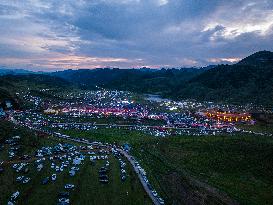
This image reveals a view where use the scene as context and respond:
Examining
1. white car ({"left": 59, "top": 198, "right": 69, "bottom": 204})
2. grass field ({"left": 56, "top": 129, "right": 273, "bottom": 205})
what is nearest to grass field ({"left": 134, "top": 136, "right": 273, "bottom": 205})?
grass field ({"left": 56, "top": 129, "right": 273, "bottom": 205})

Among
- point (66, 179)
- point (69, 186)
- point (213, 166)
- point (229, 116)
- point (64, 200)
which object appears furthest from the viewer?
point (229, 116)

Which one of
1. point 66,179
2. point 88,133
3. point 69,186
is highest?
point 69,186

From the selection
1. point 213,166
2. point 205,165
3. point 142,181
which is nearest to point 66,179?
point 142,181

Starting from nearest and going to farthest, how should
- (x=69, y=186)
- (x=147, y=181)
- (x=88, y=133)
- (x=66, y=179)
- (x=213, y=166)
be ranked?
(x=69, y=186), (x=66, y=179), (x=147, y=181), (x=213, y=166), (x=88, y=133)

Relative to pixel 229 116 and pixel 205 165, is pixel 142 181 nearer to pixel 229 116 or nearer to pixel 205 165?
pixel 205 165

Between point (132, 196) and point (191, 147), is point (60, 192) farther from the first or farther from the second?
point (191, 147)

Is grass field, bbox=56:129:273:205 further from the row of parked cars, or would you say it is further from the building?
the building

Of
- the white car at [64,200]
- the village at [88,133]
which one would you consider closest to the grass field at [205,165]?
the village at [88,133]

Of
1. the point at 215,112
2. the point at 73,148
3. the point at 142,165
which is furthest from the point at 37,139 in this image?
the point at 215,112
